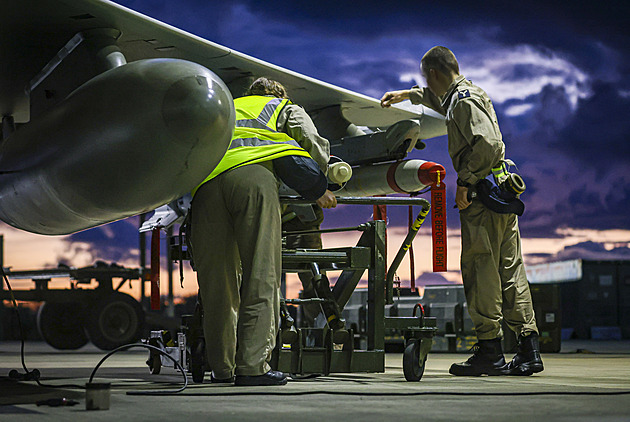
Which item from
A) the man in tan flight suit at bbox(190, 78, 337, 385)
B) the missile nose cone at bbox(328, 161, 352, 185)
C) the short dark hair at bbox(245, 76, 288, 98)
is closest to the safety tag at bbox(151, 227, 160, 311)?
the missile nose cone at bbox(328, 161, 352, 185)

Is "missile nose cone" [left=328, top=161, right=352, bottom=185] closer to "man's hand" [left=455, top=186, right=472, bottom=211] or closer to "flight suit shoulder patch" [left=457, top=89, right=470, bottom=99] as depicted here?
"man's hand" [left=455, top=186, right=472, bottom=211]

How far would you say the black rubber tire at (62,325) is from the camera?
12.0m

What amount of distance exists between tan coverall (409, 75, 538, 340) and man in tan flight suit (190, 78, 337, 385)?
1.15 metres

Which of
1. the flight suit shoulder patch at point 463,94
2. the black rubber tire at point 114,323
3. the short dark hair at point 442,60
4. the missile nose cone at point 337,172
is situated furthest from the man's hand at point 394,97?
the black rubber tire at point 114,323

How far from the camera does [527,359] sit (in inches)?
191

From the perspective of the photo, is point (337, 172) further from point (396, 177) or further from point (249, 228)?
point (396, 177)

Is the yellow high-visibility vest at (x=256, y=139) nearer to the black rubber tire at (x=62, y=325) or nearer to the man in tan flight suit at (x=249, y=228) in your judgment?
the man in tan flight suit at (x=249, y=228)

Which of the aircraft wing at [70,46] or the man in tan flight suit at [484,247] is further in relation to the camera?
the aircraft wing at [70,46]

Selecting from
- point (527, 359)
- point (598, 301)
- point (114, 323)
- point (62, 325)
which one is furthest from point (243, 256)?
point (598, 301)

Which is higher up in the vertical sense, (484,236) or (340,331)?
(484,236)

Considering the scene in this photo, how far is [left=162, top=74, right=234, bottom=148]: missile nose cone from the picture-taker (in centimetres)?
320

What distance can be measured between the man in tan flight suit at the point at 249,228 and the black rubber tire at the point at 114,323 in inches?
284

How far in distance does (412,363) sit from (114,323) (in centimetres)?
761

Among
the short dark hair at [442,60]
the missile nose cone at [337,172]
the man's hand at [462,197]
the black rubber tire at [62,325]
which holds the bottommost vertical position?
the black rubber tire at [62,325]
